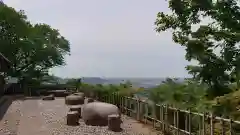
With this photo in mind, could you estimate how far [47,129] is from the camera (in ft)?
42.8

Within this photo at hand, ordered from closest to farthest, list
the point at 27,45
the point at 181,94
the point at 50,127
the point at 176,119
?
the point at 176,119 < the point at 181,94 < the point at 50,127 < the point at 27,45

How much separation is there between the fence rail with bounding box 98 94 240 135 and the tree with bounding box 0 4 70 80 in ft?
60.9

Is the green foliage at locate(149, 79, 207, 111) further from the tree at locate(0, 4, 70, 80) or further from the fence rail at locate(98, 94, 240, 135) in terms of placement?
the tree at locate(0, 4, 70, 80)

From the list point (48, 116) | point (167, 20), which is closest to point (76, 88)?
point (48, 116)

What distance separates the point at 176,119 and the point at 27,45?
25.6m

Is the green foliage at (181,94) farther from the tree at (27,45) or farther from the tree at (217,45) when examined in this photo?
the tree at (27,45)

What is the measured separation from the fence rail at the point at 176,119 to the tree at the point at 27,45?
60.9 feet

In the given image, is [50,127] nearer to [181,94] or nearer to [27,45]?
[181,94]

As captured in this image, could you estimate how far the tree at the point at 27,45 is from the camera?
3396cm

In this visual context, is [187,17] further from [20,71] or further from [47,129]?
[20,71]

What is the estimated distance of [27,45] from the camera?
34.5 meters

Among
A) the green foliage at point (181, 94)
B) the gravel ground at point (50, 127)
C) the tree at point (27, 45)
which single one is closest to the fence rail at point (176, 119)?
the green foliage at point (181, 94)

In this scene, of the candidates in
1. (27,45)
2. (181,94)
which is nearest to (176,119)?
(181,94)

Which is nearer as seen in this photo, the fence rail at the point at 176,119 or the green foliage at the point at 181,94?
the fence rail at the point at 176,119
